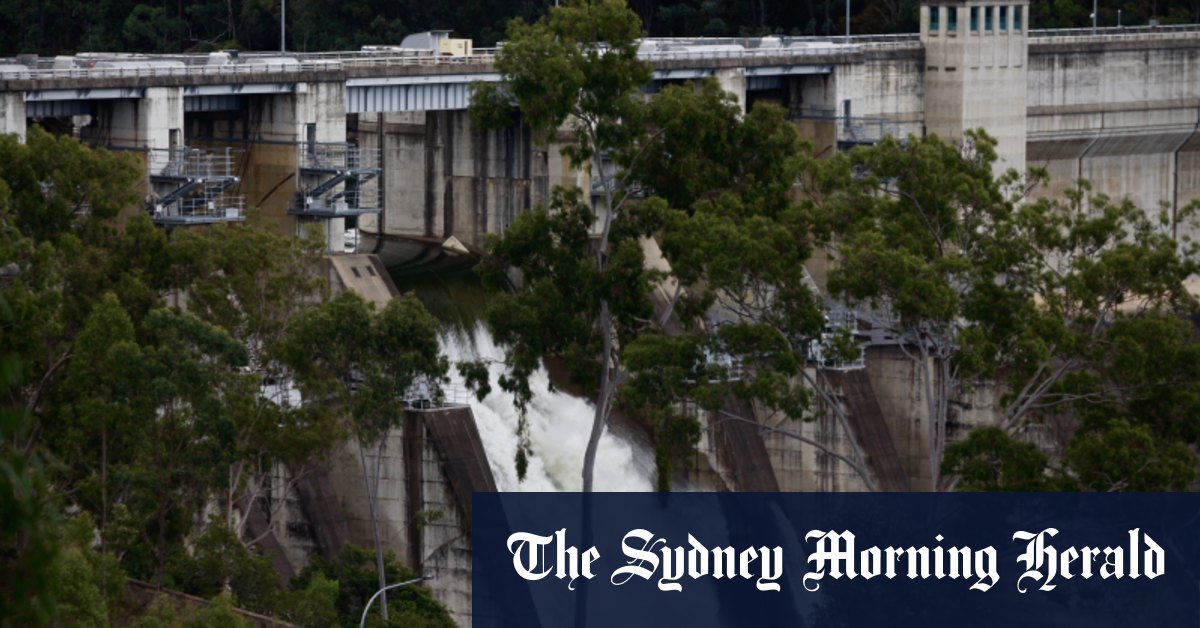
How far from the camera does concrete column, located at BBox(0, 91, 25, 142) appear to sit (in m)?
53.6

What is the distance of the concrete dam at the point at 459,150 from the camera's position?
177ft

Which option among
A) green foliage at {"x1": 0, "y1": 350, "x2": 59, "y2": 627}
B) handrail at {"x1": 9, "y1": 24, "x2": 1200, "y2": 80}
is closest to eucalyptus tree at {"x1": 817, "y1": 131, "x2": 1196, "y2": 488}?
handrail at {"x1": 9, "y1": 24, "x2": 1200, "y2": 80}

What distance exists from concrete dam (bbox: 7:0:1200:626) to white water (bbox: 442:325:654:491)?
0.25ft

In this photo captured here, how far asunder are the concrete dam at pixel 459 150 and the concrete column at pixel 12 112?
0.16 ft

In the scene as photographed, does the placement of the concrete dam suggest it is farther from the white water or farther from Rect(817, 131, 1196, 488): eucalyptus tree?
Rect(817, 131, 1196, 488): eucalyptus tree

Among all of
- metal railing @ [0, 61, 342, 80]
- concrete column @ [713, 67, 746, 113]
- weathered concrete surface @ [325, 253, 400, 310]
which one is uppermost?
concrete column @ [713, 67, 746, 113]

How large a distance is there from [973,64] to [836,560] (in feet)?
94.3

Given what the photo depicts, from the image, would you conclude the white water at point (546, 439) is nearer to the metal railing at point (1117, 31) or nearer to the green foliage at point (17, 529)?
the metal railing at point (1117, 31)

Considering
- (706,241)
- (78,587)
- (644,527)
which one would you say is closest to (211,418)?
(78,587)

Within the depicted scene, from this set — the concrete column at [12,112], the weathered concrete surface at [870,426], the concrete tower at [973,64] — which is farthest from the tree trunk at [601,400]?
the concrete tower at [973,64]

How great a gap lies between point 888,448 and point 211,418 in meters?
24.8

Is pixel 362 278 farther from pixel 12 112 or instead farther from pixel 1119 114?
pixel 1119 114

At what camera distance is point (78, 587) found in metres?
37.6

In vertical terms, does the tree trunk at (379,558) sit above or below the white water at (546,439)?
below
